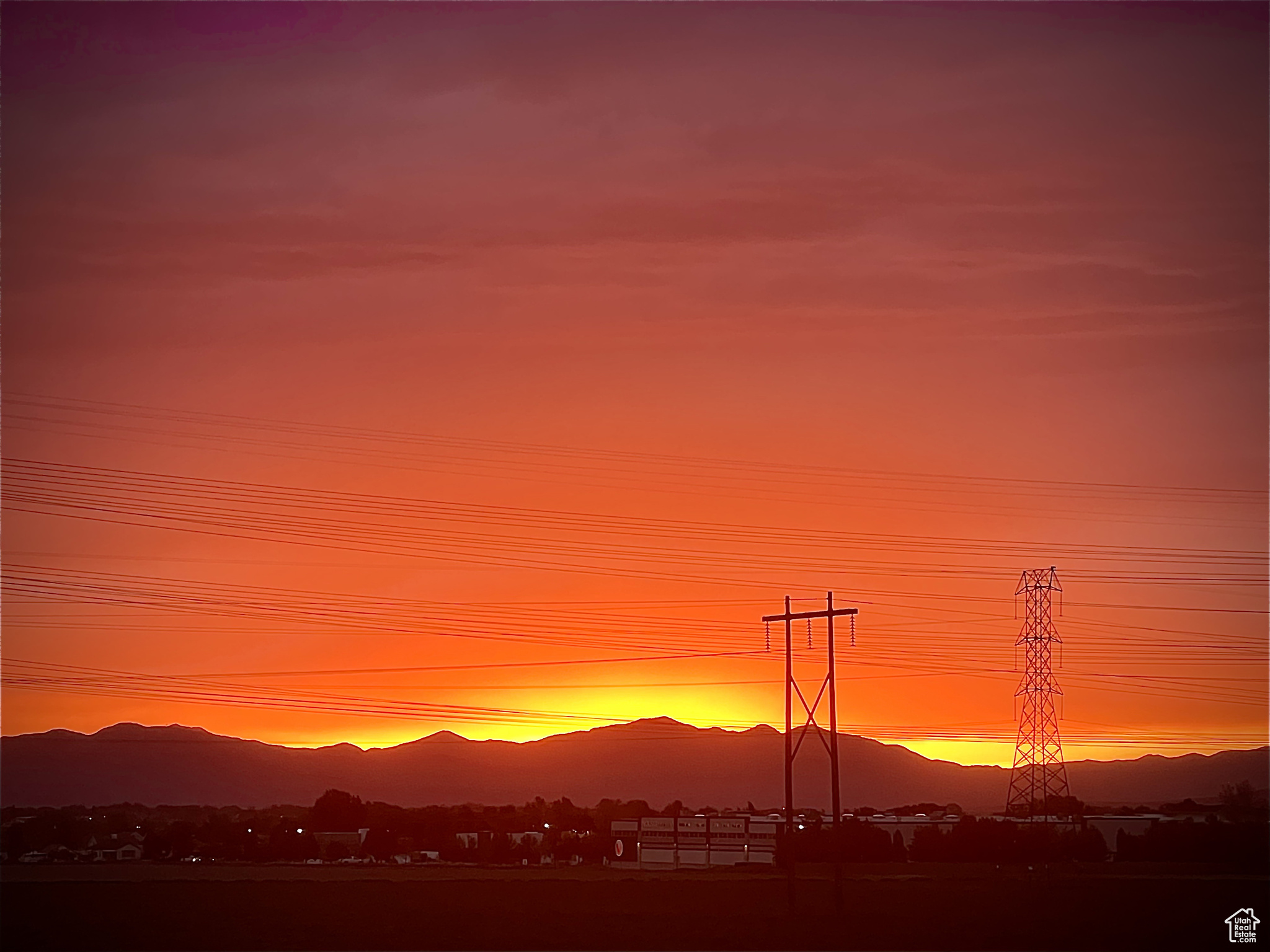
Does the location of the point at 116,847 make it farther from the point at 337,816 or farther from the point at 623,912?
the point at 623,912

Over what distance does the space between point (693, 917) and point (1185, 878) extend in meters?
47.5

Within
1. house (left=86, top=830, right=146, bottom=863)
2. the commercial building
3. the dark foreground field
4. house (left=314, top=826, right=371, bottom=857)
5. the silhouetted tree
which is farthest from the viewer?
the silhouetted tree

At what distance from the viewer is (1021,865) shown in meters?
119

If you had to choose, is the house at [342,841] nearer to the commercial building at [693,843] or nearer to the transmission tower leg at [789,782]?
the commercial building at [693,843]

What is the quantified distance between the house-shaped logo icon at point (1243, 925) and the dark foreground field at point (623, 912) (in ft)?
2.06

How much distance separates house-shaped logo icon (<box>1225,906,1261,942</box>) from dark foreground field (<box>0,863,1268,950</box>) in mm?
627

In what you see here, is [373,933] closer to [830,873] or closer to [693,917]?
[693,917]

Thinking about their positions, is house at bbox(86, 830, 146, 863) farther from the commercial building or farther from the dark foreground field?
the commercial building

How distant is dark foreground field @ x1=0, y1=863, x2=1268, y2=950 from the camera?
58.6 m

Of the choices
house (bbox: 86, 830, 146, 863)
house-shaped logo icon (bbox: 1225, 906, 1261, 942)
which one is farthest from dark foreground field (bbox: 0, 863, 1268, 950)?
house (bbox: 86, 830, 146, 863)

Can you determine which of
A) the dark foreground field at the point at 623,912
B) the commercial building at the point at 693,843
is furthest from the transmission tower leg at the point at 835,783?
the commercial building at the point at 693,843

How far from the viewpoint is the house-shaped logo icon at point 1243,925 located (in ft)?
189

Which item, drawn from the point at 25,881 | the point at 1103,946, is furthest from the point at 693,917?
the point at 25,881

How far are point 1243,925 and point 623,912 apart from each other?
3039 cm
